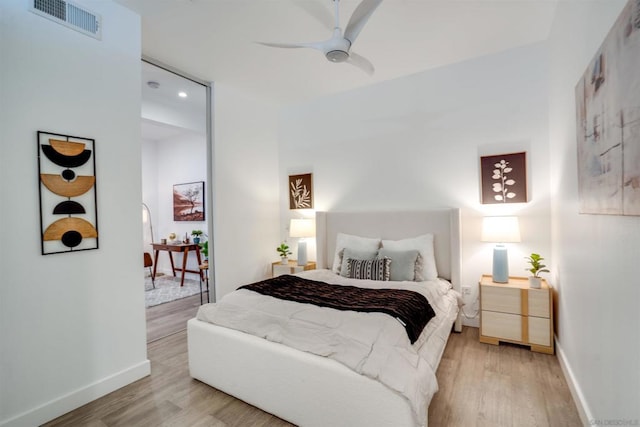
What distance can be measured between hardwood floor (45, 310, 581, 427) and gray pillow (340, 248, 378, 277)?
3.88 feet

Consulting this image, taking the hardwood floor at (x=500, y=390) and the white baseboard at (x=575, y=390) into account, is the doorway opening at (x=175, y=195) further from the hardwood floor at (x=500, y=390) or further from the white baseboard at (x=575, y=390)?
the white baseboard at (x=575, y=390)

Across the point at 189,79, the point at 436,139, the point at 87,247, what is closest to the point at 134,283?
the point at 87,247

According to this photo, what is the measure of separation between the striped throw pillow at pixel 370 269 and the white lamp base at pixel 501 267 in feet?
3.37

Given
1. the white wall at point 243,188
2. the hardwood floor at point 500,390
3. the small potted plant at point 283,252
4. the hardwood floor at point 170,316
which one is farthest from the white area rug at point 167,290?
the hardwood floor at point 500,390

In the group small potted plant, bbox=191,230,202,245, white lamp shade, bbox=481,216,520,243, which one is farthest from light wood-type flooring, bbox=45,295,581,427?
small potted plant, bbox=191,230,202,245

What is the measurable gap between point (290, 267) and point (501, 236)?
8.37 feet

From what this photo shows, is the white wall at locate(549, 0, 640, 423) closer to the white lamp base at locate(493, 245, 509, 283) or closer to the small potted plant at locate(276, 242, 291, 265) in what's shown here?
the white lamp base at locate(493, 245, 509, 283)

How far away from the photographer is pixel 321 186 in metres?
4.26

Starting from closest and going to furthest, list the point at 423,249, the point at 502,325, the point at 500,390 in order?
the point at 500,390 → the point at 502,325 → the point at 423,249

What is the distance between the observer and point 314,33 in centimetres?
268

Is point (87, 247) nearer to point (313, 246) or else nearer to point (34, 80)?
point (34, 80)

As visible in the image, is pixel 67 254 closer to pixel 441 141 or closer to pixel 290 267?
pixel 290 267

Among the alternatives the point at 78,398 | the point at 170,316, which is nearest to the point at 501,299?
the point at 78,398

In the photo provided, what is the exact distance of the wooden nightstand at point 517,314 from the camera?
261 cm
